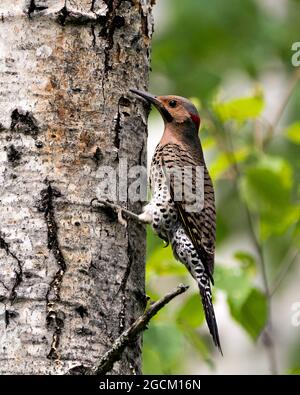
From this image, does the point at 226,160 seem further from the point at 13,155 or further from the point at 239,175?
the point at 13,155

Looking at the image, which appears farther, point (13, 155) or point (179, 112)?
point (179, 112)

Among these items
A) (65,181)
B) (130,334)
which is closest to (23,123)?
(65,181)

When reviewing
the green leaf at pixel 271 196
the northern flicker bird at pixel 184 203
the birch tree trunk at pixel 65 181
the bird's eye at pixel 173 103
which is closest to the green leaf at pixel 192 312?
the northern flicker bird at pixel 184 203

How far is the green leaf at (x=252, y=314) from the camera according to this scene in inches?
213

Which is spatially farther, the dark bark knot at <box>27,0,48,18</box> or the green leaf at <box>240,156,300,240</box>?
the green leaf at <box>240,156,300,240</box>

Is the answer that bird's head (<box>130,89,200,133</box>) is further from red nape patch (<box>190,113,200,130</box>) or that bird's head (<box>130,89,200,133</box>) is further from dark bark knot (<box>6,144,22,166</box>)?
dark bark knot (<box>6,144,22,166</box>)

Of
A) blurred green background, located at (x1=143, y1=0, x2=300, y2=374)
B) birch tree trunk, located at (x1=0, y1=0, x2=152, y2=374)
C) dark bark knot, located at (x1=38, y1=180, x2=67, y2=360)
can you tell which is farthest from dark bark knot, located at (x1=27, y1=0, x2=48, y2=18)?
blurred green background, located at (x1=143, y1=0, x2=300, y2=374)

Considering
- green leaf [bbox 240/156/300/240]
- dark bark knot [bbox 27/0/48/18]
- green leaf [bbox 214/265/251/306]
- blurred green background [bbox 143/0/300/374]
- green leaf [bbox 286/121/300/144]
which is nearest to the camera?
dark bark knot [bbox 27/0/48/18]

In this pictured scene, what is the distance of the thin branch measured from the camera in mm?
3475

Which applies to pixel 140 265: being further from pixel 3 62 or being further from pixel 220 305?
pixel 220 305

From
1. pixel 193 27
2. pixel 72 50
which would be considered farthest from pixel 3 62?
pixel 193 27

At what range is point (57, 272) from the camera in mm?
4023

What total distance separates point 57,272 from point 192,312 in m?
1.73

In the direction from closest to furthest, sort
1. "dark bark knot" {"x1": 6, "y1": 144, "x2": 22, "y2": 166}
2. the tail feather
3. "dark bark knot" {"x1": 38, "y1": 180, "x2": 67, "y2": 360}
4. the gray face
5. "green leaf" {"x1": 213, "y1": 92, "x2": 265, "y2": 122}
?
"dark bark knot" {"x1": 38, "y1": 180, "x2": 67, "y2": 360} < "dark bark knot" {"x1": 6, "y1": 144, "x2": 22, "y2": 166} < the tail feather < "green leaf" {"x1": 213, "y1": 92, "x2": 265, "y2": 122} < the gray face
